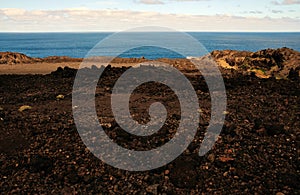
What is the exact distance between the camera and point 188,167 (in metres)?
5.60

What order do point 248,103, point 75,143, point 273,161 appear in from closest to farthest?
point 273,161, point 75,143, point 248,103

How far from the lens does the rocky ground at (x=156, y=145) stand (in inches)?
204

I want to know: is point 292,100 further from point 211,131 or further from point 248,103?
point 211,131

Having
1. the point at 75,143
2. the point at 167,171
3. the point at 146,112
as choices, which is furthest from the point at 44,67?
the point at 167,171

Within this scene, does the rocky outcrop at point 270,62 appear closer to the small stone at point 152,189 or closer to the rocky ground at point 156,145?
the rocky ground at point 156,145

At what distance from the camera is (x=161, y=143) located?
6.45m

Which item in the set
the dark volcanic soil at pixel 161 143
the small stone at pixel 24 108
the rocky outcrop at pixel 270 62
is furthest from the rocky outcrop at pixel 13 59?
the small stone at pixel 24 108

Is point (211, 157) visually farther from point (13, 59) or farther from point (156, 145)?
point (13, 59)

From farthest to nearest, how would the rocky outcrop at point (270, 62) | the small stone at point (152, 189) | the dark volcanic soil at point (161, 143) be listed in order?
the rocky outcrop at point (270, 62), the dark volcanic soil at point (161, 143), the small stone at point (152, 189)

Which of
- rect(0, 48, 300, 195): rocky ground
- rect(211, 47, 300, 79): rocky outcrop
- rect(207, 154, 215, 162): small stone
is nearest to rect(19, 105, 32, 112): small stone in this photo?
rect(0, 48, 300, 195): rocky ground

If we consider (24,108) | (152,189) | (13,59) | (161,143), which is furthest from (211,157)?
(13,59)

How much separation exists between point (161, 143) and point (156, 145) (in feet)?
0.38

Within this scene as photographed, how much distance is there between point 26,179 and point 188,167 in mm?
2359

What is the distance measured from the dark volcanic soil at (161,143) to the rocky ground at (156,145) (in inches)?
0.5
